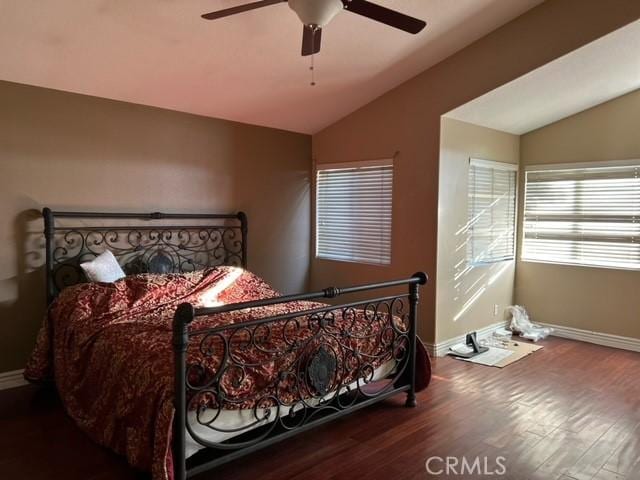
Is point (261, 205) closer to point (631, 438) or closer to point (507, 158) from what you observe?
point (507, 158)

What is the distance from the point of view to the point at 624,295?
16.4ft

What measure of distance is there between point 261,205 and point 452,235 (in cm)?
202

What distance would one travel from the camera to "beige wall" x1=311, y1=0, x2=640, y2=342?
12.0 feet

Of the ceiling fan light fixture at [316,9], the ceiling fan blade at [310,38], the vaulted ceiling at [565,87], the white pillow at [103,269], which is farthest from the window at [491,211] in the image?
the white pillow at [103,269]

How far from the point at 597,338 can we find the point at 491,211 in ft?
5.77

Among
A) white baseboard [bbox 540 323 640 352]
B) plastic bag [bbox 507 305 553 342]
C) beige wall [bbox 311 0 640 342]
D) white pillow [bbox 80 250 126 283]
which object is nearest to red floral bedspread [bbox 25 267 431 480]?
white pillow [bbox 80 250 126 283]

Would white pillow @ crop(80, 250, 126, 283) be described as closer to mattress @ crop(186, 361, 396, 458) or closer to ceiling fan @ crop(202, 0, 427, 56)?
mattress @ crop(186, 361, 396, 458)

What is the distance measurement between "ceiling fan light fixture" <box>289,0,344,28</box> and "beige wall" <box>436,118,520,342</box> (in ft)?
7.41

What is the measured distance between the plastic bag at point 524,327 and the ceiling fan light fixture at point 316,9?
4202mm

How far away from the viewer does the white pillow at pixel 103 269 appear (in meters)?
3.68

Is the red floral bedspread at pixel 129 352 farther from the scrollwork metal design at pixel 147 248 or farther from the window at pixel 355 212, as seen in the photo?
the window at pixel 355 212

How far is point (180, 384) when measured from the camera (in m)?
2.12

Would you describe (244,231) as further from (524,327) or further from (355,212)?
(524,327)

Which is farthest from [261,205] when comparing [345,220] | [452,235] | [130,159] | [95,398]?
[95,398]
